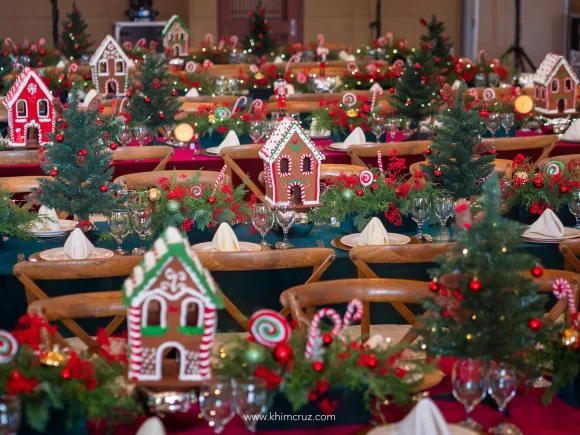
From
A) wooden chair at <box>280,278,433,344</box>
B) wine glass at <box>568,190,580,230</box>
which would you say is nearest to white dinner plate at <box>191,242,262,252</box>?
wooden chair at <box>280,278,433,344</box>

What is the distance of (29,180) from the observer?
471cm

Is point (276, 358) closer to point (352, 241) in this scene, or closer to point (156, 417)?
point (156, 417)

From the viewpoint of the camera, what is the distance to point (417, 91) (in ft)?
21.4

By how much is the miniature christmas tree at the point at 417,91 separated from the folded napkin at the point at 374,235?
281 cm

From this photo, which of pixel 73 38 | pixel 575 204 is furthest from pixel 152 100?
pixel 73 38

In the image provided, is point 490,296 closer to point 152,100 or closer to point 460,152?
point 460,152

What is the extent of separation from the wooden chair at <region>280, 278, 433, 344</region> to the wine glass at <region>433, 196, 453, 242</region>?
1031mm

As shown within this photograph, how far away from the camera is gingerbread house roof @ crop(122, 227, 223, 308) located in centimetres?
213

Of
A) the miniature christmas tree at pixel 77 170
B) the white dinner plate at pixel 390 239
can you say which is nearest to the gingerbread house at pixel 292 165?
the white dinner plate at pixel 390 239

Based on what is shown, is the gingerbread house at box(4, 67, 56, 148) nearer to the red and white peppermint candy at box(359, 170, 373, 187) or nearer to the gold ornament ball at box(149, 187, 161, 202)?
the gold ornament ball at box(149, 187, 161, 202)

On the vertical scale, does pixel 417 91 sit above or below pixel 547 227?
above

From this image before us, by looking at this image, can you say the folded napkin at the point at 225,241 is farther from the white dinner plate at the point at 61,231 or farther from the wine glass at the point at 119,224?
the white dinner plate at the point at 61,231

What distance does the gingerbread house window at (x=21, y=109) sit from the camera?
5.86 metres

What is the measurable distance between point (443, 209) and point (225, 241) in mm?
960
